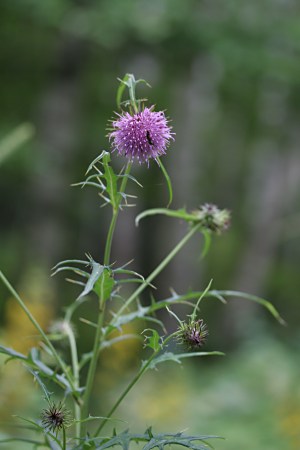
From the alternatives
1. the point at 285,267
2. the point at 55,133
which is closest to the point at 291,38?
the point at 55,133

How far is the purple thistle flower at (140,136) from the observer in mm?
885

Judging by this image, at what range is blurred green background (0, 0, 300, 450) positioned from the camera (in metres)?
4.46

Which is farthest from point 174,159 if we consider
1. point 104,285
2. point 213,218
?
point 104,285

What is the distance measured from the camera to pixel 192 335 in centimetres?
81

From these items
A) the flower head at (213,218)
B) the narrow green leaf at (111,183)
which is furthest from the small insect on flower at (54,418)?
the flower head at (213,218)

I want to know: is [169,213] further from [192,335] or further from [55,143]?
[55,143]

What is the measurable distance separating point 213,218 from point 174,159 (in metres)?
7.67

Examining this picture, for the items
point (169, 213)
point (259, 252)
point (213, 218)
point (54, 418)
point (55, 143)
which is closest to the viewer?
point (54, 418)

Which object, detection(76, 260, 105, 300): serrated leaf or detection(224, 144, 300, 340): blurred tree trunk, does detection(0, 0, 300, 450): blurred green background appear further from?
detection(76, 260, 105, 300): serrated leaf

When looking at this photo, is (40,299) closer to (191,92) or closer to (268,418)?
(268,418)

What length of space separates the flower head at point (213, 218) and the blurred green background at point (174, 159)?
0.36 metres

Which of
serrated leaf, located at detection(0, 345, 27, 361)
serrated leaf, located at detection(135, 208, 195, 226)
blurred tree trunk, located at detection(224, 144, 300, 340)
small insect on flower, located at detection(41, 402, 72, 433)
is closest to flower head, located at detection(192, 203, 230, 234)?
serrated leaf, located at detection(135, 208, 195, 226)

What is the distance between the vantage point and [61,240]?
23.2 ft

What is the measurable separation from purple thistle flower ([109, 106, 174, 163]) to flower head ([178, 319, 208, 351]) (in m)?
0.22
